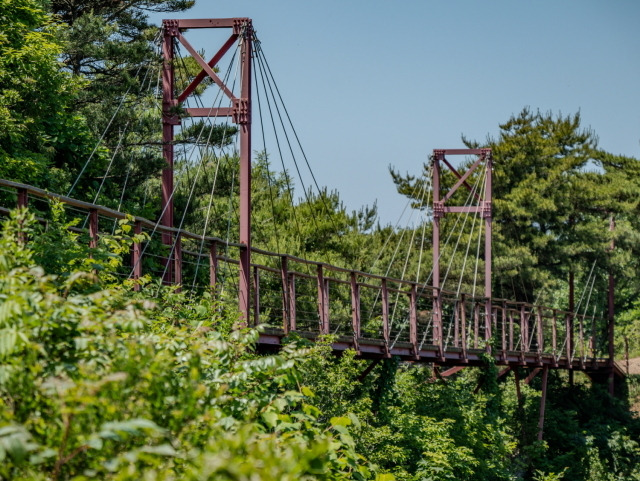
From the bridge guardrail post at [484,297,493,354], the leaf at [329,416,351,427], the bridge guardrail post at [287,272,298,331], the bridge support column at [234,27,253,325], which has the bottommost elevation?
the bridge guardrail post at [484,297,493,354]

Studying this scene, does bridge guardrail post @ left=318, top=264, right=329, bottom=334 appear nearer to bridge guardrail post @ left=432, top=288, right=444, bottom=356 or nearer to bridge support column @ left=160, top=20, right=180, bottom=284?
bridge support column @ left=160, top=20, right=180, bottom=284

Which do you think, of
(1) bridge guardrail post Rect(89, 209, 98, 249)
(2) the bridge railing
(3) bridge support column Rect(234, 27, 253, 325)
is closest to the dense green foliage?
(1) bridge guardrail post Rect(89, 209, 98, 249)

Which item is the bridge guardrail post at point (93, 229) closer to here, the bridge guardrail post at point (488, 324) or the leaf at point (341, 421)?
the leaf at point (341, 421)

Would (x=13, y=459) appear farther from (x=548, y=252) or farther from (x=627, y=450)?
(x=548, y=252)

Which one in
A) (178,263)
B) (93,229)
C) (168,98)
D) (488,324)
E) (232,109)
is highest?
(168,98)

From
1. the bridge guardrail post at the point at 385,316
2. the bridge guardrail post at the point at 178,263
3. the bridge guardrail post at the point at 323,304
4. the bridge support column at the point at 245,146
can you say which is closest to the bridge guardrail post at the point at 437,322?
the bridge guardrail post at the point at 385,316

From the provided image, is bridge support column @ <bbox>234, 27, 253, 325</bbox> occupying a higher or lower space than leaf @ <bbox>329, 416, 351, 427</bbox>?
higher

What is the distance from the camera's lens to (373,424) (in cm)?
1435

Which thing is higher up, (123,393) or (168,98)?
(168,98)

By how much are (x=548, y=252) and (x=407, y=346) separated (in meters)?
14.0

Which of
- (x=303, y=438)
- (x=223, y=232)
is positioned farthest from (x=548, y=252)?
(x=303, y=438)

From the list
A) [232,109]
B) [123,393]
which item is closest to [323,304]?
[232,109]

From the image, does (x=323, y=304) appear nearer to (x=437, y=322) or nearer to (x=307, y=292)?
(x=437, y=322)

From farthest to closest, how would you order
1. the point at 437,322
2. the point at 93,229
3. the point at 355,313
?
the point at 437,322 → the point at 355,313 → the point at 93,229
